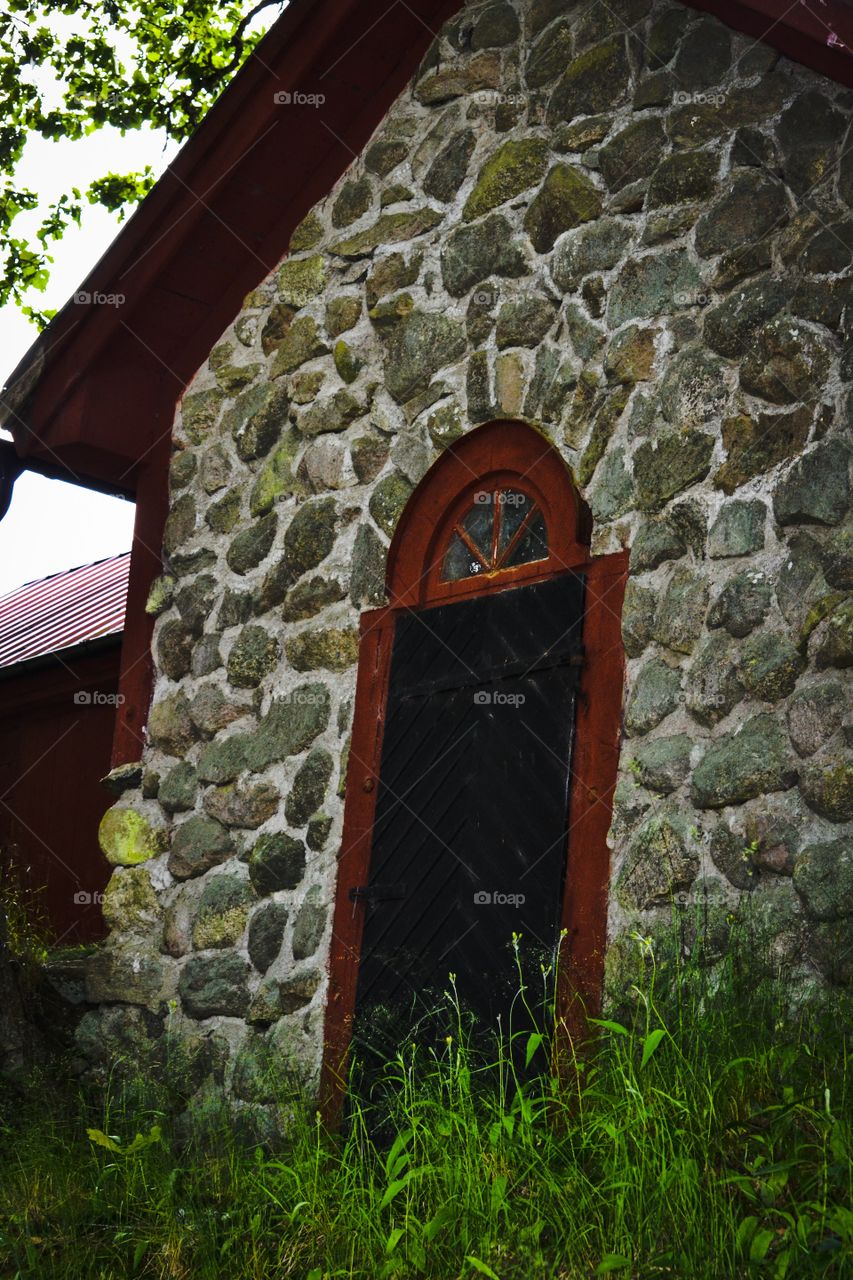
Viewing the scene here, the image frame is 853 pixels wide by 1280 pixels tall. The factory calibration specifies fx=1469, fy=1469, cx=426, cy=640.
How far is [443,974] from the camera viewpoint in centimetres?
534

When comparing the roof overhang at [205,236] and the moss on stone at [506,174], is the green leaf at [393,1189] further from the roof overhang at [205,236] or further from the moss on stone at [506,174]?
the roof overhang at [205,236]

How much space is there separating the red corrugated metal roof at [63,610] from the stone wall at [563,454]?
3.65 m

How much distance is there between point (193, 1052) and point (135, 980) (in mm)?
532

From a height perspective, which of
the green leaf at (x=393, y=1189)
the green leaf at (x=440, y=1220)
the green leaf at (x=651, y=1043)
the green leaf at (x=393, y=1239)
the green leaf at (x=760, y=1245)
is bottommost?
the green leaf at (x=393, y=1239)

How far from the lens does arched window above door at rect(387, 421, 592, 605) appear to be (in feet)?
18.3

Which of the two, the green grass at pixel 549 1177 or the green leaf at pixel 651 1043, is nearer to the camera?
the green grass at pixel 549 1177

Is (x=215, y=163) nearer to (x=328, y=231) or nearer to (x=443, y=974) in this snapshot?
(x=328, y=231)

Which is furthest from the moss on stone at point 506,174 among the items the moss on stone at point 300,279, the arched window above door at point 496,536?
the arched window above door at point 496,536

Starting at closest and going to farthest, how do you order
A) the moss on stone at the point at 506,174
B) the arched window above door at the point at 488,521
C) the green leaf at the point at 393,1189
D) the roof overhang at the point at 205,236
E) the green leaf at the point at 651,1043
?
the green leaf at the point at 651,1043 → the green leaf at the point at 393,1189 → the arched window above door at the point at 488,521 → the moss on stone at the point at 506,174 → the roof overhang at the point at 205,236

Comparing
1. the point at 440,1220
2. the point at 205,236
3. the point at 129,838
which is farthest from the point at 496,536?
the point at 440,1220

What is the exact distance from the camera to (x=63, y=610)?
549 inches

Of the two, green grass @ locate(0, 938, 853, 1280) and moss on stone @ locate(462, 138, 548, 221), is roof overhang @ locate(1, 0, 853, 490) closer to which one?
moss on stone @ locate(462, 138, 548, 221)

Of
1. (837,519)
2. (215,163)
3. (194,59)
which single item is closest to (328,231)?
(215,163)

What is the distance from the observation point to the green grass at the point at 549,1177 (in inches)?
136
